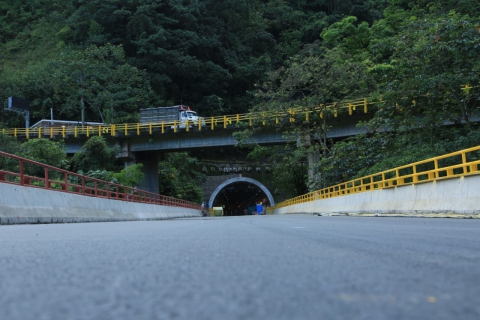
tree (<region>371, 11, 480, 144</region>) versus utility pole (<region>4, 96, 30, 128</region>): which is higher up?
utility pole (<region>4, 96, 30, 128</region>)

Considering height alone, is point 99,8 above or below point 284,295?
above

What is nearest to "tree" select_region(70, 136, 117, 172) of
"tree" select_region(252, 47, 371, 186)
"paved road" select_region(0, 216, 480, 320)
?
"tree" select_region(252, 47, 371, 186)

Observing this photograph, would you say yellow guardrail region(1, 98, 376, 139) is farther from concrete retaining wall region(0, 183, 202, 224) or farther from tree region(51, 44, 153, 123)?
concrete retaining wall region(0, 183, 202, 224)

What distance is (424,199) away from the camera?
15.7 meters

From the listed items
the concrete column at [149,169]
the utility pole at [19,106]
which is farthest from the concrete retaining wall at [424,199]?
the utility pole at [19,106]

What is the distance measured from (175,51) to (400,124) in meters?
53.5

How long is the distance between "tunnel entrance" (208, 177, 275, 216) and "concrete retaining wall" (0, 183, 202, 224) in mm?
50527

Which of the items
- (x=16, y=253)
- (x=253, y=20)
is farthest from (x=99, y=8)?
(x=16, y=253)

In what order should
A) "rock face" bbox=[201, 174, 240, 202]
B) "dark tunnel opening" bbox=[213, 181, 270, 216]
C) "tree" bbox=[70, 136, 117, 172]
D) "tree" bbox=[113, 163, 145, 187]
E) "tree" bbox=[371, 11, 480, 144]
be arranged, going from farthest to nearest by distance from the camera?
"dark tunnel opening" bbox=[213, 181, 270, 216] → "rock face" bbox=[201, 174, 240, 202] → "tree" bbox=[70, 136, 117, 172] → "tree" bbox=[113, 163, 145, 187] → "tree" bbox=[371, 11, 480, 144]

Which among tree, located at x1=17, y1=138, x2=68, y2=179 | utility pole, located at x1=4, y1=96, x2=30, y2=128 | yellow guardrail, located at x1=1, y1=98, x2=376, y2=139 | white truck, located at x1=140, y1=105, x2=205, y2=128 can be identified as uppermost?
utility pole, located at x1=4, y1=96, x2=30, y2=128

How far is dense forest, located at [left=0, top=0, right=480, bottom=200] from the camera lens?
26984 millimetres

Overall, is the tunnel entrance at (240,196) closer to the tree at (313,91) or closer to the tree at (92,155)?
the tree at (92,155)

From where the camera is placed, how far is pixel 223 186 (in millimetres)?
72188

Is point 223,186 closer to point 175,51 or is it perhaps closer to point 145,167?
point 145,167
